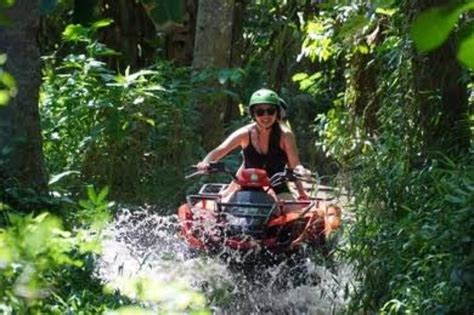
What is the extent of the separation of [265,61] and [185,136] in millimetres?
6011

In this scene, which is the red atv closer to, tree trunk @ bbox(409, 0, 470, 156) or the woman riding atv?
→ the woman riding atv

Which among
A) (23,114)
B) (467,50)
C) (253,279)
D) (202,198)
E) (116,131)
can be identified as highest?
(467,50)

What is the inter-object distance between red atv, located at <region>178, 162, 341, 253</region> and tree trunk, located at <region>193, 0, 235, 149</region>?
4160 mm

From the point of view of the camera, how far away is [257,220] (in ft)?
22.7

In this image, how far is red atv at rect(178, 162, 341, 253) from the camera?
272 inches

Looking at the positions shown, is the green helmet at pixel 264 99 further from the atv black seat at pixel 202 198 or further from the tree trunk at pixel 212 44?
the tree trunk at pixel 212 44

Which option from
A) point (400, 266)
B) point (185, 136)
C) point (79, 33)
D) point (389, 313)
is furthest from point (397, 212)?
point (79, 33)

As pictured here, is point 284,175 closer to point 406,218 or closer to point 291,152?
point 291,152

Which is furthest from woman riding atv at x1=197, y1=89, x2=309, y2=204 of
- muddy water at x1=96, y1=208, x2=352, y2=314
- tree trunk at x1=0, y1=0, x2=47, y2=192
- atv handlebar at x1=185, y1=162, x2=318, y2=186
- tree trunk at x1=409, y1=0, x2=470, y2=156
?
tree trunk at x1=0, y1=0, x2=47, y2=192

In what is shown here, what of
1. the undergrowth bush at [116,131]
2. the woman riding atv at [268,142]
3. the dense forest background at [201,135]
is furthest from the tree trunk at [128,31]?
the woman riding atv at [268,142]

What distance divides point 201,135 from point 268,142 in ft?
11.7

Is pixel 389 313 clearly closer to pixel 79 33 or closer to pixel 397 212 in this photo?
pixel 397 212

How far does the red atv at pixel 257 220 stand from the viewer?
6.91 metres

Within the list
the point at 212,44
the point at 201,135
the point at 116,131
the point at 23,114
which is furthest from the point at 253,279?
the point at 212,44
